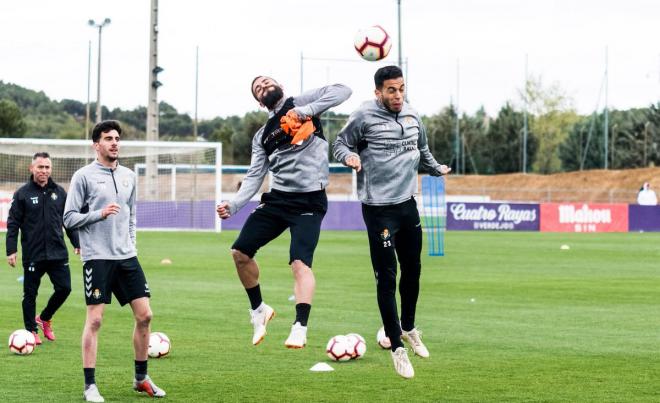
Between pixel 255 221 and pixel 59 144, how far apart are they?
104ft

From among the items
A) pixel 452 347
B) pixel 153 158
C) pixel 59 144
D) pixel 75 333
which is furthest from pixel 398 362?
pixel 153 158

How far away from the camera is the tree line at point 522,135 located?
299 ft

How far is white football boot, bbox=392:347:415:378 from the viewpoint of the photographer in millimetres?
10414

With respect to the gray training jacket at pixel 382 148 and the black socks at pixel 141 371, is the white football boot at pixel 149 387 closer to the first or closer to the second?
the black socks at pixel 141 371

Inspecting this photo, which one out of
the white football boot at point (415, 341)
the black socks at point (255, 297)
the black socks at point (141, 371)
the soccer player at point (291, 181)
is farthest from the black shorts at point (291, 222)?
the black socks at point (141, 371)

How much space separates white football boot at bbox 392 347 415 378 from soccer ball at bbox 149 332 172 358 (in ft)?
10.3

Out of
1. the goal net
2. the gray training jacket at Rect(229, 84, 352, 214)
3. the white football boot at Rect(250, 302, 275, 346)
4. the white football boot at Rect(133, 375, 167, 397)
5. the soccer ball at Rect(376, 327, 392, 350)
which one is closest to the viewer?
the white football boot at Rect(133, 375, 167, 397)

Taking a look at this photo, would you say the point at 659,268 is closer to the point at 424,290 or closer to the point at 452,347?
the point at 424,290

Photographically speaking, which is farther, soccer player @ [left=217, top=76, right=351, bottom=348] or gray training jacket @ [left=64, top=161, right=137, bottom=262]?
soccer player @ [left=217, top=76, right=351, bottom=348]

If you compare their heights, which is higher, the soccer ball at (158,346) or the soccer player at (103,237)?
the soccer player at (103,237)

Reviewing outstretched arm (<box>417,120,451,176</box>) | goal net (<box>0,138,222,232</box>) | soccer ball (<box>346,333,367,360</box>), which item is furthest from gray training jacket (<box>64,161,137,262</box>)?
goal net (<box>0,138,222,232</box>)

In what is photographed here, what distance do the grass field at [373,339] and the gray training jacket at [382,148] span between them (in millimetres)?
1810

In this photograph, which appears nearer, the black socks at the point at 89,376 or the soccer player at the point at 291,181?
the black socks at the point at 89,376

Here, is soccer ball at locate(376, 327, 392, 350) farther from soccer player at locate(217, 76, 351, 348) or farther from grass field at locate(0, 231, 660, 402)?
soccer player at locate(217, 76, 351, 348)
